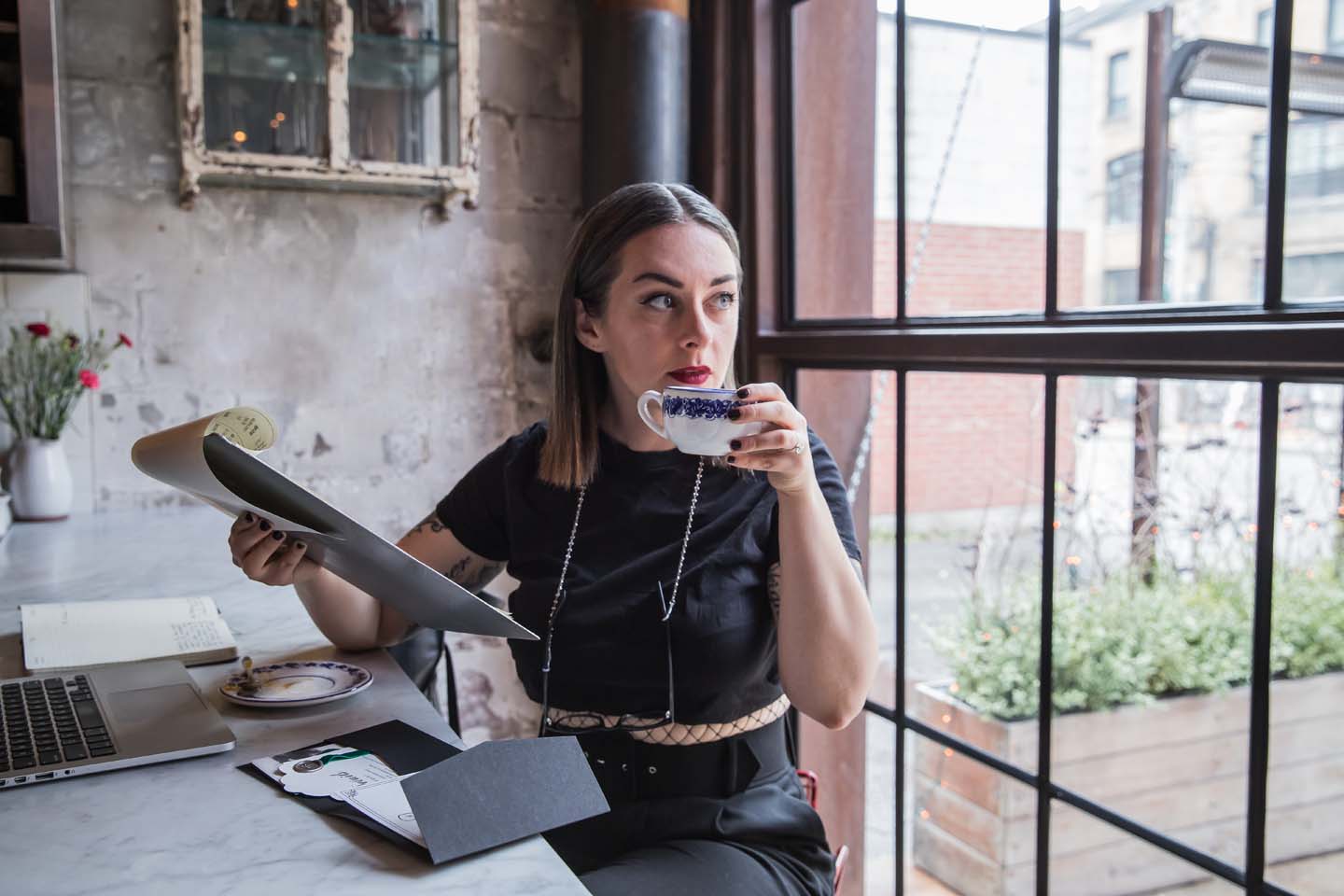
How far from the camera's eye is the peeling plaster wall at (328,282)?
7.74ft

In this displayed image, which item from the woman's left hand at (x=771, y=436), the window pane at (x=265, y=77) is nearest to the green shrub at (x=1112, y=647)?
the woman's left hand at (x=771, y=436)

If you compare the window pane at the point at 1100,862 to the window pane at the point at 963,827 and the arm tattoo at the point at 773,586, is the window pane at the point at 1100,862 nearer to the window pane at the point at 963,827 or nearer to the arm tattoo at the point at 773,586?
the window pane at the point at 963,827

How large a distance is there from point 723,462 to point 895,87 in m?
1.00

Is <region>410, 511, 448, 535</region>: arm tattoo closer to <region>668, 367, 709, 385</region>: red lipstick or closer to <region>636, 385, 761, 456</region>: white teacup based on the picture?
<region>668, 367, 709, 385</region>: red lipstick

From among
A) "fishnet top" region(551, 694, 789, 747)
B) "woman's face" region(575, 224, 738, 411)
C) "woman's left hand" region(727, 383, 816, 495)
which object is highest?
"woman's face" region(575, 224, 738, 411)

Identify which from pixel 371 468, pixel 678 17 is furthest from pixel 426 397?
pixel 678 17

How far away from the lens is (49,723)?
1112 millimetres

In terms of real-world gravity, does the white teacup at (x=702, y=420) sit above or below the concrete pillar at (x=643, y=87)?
below

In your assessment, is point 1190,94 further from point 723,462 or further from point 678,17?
point 678,17

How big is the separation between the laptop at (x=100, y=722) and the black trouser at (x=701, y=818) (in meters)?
0.48

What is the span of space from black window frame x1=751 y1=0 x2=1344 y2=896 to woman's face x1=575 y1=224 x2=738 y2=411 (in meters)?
0.56

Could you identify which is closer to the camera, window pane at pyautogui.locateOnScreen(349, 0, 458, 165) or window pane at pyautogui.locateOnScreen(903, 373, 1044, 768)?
window pane at pyautogui.locateOnScreen(903, 373, 1044, 768)

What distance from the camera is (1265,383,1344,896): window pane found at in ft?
4.57

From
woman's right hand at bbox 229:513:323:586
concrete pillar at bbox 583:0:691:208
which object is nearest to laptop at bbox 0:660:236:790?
woman's right hand at bbox 229:513:323:586
